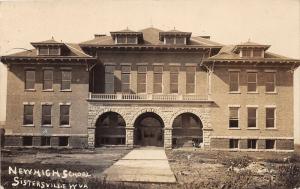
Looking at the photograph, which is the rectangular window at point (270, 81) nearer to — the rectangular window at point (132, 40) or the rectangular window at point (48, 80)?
the rectangular window at point (132, 40)

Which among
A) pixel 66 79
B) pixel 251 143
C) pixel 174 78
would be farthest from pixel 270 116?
pixel 66 79

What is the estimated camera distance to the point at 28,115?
2162cm

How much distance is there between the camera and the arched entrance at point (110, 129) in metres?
22.9

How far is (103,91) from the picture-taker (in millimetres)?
22875

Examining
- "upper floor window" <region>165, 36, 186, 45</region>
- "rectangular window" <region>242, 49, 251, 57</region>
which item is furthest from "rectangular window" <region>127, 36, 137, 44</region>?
"rectangular window" <region>242, 49, 251, 57</region>

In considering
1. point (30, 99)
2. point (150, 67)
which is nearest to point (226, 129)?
point (150, 67)

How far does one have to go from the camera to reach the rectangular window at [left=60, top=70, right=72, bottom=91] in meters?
22.0

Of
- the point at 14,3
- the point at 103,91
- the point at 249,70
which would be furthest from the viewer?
the point at 103,91

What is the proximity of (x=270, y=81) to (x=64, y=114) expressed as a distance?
40.1 ft

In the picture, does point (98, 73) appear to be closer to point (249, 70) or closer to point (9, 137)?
→ point (9, 137)

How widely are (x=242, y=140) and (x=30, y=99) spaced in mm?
12606

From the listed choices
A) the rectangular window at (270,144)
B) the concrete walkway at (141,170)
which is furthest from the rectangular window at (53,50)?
the rectangular window at (270,144)

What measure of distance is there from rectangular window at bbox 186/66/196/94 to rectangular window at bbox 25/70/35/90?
928 centimetres

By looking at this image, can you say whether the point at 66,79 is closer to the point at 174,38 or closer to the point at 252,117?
the point at 174,38
